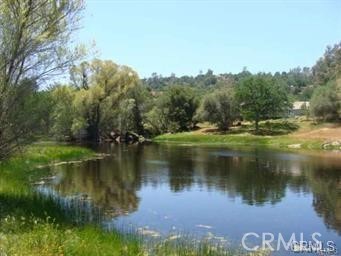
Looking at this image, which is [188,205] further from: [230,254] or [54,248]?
[54,248]

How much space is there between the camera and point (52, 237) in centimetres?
1202

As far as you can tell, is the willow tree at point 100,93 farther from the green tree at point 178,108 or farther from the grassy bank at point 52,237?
the grassy bank at point 52,237

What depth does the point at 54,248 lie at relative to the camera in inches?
432

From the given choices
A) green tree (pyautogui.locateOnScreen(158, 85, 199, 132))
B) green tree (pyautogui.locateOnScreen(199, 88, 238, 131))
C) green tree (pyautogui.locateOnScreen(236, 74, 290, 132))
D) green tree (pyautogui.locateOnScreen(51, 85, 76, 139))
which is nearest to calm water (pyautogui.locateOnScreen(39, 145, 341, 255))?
green tree (pyautogui.locateOnScreen(51, 85, 76, 139))

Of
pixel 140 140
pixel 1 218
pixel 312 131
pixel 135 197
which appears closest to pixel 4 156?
pixel 1 218

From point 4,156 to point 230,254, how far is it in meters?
10.5

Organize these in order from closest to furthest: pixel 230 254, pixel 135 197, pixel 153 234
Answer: pixel 230 254 → pixel 153 234 → pixel 135 197

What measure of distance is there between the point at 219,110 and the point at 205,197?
271 feet

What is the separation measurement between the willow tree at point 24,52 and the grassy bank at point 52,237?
9.58ft

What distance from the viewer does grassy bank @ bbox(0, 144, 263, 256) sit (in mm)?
11320

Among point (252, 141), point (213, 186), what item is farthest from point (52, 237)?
point (252, 141)

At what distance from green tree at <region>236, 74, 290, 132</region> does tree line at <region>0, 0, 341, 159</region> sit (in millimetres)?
217

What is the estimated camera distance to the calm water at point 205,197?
21.7 meters

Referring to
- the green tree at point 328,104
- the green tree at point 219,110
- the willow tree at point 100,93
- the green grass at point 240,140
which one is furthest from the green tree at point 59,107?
the green tree at point 328,104
